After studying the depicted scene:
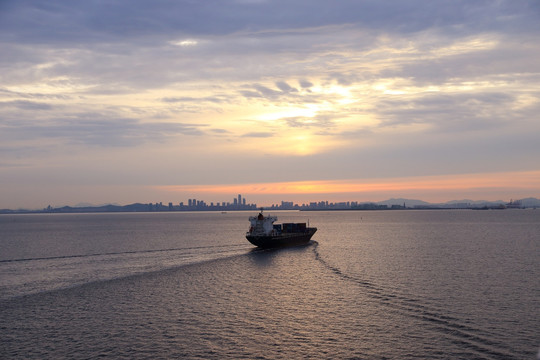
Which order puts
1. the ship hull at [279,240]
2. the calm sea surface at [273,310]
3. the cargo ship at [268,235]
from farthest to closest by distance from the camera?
the cargo ship at [268,235] < the ship hull at [279,240] < the calm sea surface at [273,310]

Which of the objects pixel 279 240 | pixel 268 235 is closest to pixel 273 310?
pixel 268 235

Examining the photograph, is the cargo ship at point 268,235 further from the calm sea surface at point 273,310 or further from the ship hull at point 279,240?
the calm sea surface at point 273,310

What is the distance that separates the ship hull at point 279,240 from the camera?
103188 mm

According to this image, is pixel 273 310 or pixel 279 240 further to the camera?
pixel 279 240

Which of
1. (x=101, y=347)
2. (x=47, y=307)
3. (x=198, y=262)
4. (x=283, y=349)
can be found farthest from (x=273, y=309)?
(x=198, y=262)

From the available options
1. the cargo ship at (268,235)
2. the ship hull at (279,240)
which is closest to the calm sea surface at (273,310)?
the ship hull at (279,240)

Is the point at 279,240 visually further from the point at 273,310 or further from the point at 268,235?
the point at 273,310

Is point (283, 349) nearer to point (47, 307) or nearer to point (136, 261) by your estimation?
point (47, 307)

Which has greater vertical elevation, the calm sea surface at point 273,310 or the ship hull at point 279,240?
the ship hull at point 279,240

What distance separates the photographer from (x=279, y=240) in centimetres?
10812

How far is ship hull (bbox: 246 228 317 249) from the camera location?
339 feet

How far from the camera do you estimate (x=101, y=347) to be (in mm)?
33094

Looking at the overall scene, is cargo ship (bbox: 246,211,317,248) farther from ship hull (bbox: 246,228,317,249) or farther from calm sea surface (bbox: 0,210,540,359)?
calm sea surface (bbox: 0,210,540,359)

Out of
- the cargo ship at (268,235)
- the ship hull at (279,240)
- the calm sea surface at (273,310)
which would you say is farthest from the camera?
the cargo ship at (268,235)
